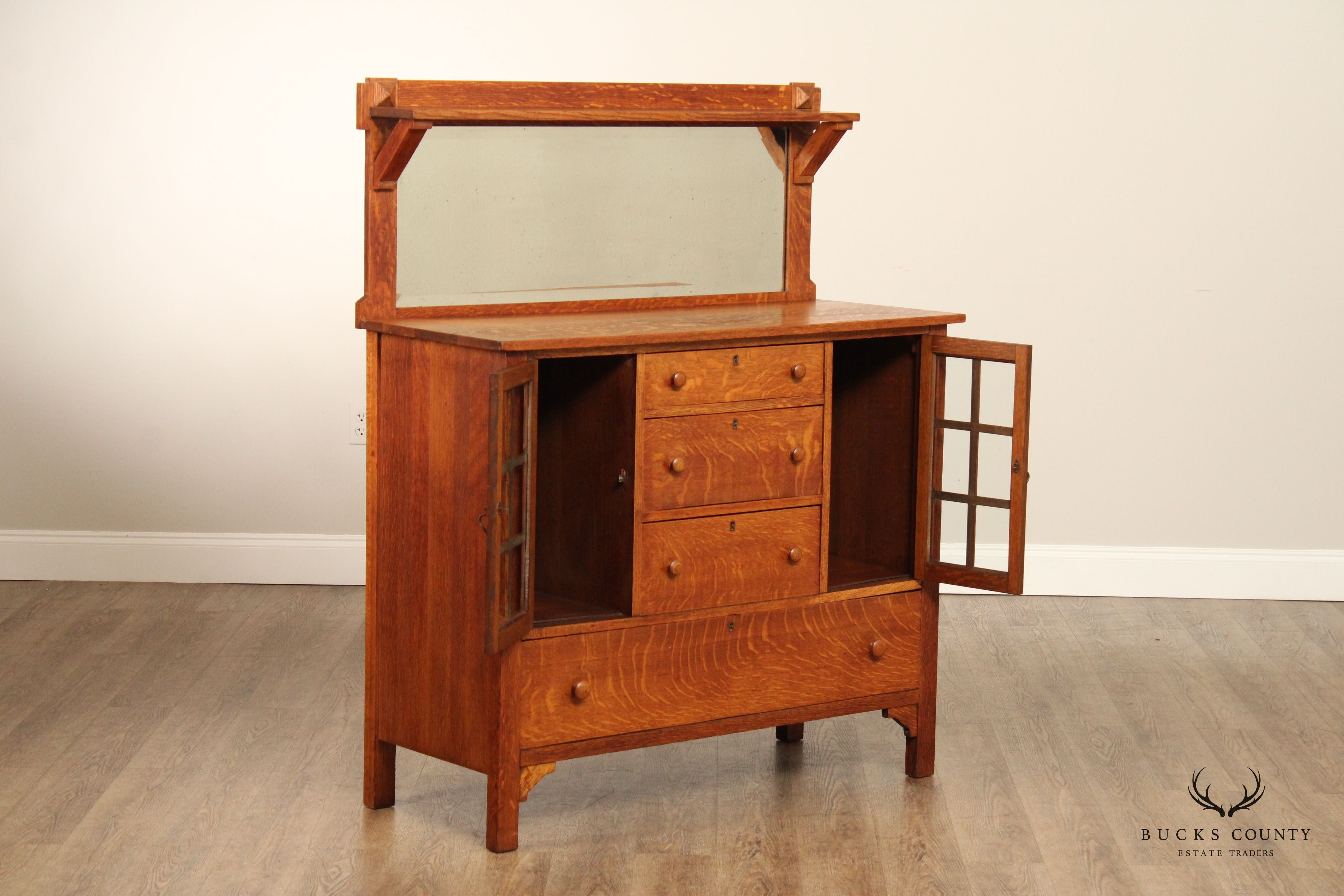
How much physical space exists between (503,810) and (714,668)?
1.54 ft

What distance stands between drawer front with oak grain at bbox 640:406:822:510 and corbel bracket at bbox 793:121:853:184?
612mm

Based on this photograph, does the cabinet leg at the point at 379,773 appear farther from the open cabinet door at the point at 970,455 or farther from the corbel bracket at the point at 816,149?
the corbel bracket at the point at 816,149

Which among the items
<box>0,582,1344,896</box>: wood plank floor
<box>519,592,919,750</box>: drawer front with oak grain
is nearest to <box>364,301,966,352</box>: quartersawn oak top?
<box>519,592,919,750</box>: drawer front with oak grain

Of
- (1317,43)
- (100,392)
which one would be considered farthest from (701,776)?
(1317,43)

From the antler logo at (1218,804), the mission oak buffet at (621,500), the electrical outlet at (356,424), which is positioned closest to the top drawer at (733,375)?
the mission oak buffet at (621,500)

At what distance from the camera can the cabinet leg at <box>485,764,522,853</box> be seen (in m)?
2.76

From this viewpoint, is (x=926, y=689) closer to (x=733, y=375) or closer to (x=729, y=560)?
(x=729, y=560)

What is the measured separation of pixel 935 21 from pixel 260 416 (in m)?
2.26

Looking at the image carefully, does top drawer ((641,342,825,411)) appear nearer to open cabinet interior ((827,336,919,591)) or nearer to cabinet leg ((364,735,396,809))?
open cabinet interior ((827,336,919,591))

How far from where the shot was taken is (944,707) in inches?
142

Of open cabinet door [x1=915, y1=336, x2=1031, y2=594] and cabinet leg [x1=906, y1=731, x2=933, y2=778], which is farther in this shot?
cabinet leg [x1=906, y1=731, x2=933, y2=778]

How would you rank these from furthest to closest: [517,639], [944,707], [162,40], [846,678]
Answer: [162,40]
[944,707]
[846,678]
[517,639]

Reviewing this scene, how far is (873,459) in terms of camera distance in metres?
3.24

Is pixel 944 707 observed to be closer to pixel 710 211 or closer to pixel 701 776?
pixel 701 776
